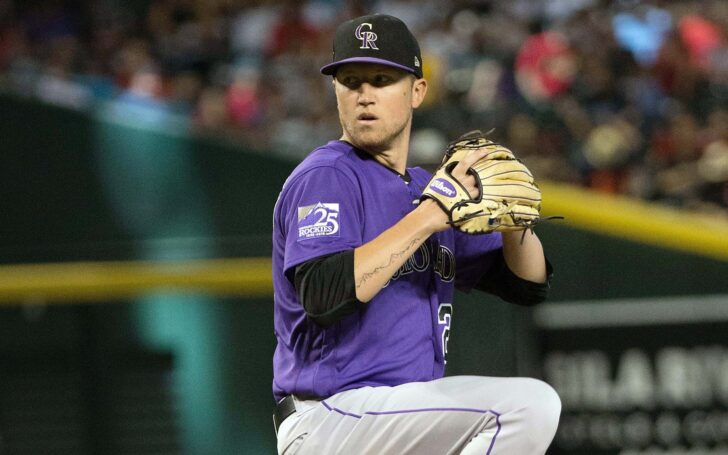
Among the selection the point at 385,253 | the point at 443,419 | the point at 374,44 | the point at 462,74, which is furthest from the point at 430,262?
the point at 462,74

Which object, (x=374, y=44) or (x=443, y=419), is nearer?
(x=443, y=419)

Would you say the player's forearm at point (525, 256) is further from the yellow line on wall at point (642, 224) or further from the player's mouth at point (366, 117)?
the yellow line on wall at point (642, 224)

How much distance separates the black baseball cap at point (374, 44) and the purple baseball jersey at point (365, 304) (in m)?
0.26

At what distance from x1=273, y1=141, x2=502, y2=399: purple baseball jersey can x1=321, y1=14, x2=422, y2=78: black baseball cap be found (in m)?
0.26

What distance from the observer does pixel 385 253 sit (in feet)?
9.30

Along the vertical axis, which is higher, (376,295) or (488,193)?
(488,193)

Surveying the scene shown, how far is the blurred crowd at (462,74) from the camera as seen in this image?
7145 millimetres

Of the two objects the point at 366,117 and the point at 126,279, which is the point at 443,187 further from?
the point at 126,279

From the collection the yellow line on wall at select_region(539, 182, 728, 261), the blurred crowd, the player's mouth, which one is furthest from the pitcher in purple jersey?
the blurred crowd

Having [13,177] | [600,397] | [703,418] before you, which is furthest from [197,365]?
[703,418]

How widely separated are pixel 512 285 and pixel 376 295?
0.53m

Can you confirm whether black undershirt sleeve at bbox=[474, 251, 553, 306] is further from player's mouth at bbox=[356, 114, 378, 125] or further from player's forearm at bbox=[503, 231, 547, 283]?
player's mouth at bbox=[356, 114, 378, 125]

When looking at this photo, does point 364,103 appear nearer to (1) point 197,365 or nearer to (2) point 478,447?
(2) point 478,447

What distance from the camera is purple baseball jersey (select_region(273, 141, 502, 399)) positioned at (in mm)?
2973
